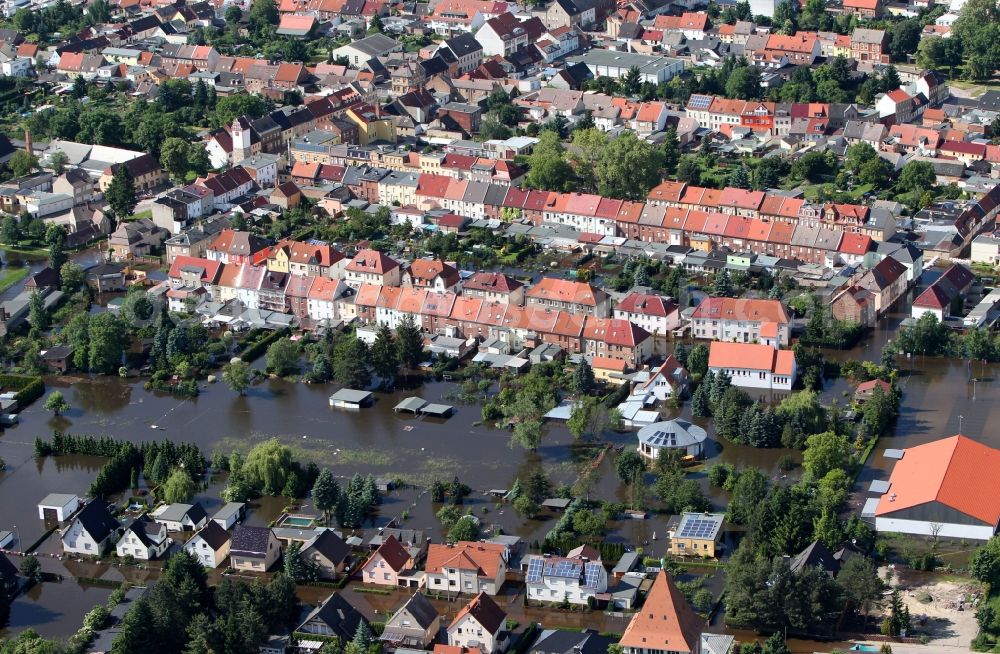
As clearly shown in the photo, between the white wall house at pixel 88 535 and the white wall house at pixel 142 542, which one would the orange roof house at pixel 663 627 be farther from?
the white wall house at pixel 88 535

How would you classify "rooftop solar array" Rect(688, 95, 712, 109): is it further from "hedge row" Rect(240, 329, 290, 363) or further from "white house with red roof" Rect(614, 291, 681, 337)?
"hedge row" Rect(240, 329, 290, 363)

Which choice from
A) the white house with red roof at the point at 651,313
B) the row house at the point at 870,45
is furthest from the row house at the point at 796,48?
the white house with red roof at the point at 651,313

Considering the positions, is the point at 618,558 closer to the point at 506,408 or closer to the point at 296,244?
the point at 506,408

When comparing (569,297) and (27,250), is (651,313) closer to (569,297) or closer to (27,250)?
(569,297)

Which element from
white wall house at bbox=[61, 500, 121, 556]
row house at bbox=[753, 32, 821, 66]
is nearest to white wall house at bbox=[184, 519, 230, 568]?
white wall house at bbox=[61, 500, 121, 556]

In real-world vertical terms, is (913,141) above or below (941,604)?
above

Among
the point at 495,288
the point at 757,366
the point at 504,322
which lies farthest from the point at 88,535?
the point at 757,366
